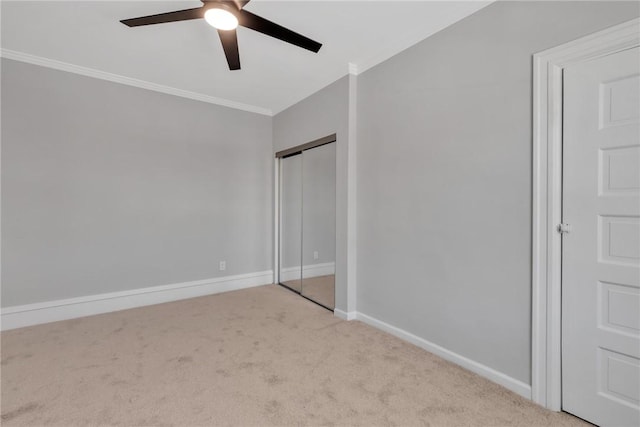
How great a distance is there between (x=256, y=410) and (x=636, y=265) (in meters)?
2.11

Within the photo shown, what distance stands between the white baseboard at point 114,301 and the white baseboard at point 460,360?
2.03 m

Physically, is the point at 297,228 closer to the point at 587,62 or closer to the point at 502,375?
the point at 502,375

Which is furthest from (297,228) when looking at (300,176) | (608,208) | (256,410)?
(608,208)

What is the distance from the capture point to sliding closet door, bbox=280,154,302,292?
415 centimetres

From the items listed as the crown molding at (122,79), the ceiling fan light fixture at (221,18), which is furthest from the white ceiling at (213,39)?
the ceiling fan light fixture at (221,18)

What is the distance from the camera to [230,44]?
2.04 meters

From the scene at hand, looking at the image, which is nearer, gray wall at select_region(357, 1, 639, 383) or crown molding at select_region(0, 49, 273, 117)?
gray wall at select_region(357, 1, 639, 383)

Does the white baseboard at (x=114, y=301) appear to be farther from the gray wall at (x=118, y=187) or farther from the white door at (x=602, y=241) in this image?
the white door at (x=602, y=241)

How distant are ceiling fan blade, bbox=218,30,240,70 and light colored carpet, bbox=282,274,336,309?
7.56 feet

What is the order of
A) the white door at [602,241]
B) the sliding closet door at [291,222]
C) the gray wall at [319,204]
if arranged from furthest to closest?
1. the sliding closet door at [291,222]
2. the gray wall at [319,204]
3. the white door at [602,241]

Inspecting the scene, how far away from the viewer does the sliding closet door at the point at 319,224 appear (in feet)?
11.3

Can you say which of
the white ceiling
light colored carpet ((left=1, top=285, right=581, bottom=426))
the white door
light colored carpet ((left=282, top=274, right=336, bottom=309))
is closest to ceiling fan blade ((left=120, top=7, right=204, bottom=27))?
the white ceiling

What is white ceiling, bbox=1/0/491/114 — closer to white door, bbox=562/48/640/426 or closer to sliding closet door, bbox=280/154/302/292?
white door, bbox=562/48/640/426

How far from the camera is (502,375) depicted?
195cm
